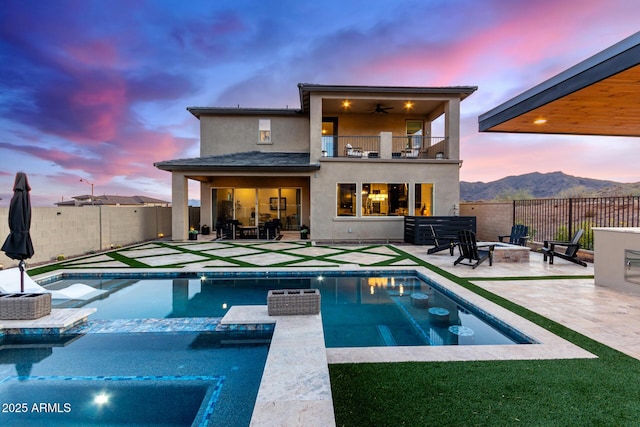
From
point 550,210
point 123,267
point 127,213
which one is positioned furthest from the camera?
point 127,213

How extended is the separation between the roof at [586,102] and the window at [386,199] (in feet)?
22.5

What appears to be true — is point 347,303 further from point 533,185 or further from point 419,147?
point 533,185

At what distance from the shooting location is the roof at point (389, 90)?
498 inches

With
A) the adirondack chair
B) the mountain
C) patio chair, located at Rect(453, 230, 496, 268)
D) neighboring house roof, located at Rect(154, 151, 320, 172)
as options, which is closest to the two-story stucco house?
neighboring house roof, located at Rect(154, 151, 320, 172)

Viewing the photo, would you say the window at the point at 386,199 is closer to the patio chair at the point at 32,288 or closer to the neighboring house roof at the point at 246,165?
the neighboring house roof at the point at 246,165

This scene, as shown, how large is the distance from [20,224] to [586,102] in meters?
9.69

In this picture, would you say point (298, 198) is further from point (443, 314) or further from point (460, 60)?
point (443, 314)

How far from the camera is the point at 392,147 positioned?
1526 centimetres

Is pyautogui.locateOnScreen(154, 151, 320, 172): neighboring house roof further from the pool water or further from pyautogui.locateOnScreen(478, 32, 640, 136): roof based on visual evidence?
the pool water

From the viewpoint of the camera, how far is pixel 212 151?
15.9 meters

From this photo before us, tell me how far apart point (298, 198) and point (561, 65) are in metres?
15.8

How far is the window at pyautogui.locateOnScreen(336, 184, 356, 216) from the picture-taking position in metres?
13.4

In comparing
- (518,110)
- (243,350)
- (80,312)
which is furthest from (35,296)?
(518,110)

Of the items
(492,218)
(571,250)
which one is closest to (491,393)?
(571,250)
